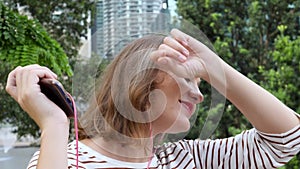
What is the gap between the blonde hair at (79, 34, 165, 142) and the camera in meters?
0.61

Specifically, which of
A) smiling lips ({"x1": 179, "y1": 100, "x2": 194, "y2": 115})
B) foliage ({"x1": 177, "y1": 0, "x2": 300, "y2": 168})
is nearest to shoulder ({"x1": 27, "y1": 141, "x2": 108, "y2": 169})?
smiling lips ({"x1": 179, "y1": 100, "x2": 194, "y2": 115})

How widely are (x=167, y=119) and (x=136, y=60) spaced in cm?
8

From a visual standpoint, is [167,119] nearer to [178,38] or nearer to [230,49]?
[178,38]

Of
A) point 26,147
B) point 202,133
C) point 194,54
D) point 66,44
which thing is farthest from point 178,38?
point 66,44

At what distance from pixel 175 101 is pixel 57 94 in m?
0.14

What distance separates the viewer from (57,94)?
55cm

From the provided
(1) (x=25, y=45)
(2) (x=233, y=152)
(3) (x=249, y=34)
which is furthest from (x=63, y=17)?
(2) (x=233, y=152)

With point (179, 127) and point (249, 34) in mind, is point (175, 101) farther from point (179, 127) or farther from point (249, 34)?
point (249, 34)

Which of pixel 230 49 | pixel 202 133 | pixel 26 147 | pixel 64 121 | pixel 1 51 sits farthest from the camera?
pixel 230 49

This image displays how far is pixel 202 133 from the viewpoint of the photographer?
0.68 meters

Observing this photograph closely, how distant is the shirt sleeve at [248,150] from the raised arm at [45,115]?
23 cm

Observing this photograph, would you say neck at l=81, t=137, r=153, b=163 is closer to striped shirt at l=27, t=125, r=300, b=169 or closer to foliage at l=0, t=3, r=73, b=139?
striped shirt at l=27, t=125, r=300, b=169

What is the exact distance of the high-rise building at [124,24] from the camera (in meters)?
0.62

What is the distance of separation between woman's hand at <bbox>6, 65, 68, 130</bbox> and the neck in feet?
0.36
